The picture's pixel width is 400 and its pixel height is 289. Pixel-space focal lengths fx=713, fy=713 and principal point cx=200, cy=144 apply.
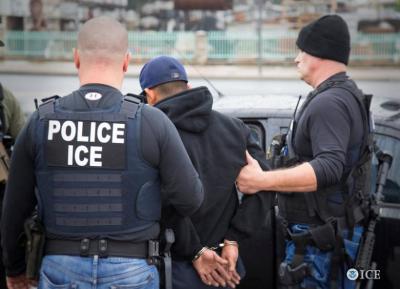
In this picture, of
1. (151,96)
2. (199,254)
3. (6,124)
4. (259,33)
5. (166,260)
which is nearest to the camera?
(166,260)

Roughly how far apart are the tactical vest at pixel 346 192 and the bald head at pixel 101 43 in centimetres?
103

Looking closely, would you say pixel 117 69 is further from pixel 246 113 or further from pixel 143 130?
pixel 246 113

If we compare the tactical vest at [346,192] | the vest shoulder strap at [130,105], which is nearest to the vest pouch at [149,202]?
the vest shoulder strap at [130,105]

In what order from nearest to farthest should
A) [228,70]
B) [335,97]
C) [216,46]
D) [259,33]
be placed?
[335,97] → [228,70] → [216,46] → [259,33]

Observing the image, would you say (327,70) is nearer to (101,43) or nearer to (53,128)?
(101,43)

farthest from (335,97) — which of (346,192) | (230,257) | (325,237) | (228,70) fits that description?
(228,70)

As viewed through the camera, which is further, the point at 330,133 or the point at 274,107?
the point at 274,107

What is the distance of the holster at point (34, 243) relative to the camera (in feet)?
8.05

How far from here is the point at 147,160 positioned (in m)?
2.41

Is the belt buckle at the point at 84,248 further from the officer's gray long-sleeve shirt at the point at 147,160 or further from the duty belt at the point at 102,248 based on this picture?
the officer's gray long-sleeve shirt at the point at 147,160

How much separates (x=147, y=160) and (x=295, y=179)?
81cm

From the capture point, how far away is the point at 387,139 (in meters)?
3.96

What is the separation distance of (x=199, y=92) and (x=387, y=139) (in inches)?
62.3

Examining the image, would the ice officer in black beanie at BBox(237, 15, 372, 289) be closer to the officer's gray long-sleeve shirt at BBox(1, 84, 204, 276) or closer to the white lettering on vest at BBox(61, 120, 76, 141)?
the officer's gray long-sleeve shirt at BBox(1, 84, 204, 276)
